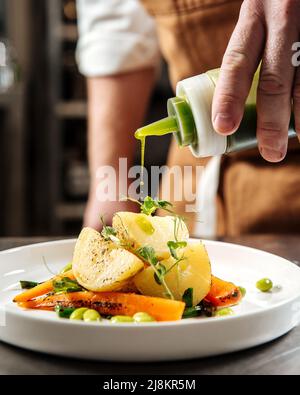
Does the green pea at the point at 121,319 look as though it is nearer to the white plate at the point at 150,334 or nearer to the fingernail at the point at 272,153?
the white plate at the point at 150,334

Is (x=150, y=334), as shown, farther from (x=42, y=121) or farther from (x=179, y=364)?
(x=42, y=121)

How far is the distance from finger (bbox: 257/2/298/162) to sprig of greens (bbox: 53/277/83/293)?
1.05ft

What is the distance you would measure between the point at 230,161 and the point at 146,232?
2.99 feet

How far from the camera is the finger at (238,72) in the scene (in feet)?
2.93

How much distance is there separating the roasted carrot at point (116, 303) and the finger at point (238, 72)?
0.24 metres

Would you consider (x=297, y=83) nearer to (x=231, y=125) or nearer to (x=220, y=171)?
(x=231, y=125)

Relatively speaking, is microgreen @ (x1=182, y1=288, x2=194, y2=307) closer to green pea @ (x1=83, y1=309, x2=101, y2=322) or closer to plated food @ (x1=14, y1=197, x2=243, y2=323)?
plated food @ (x1=14, y1=197, x2=243, y2=323)

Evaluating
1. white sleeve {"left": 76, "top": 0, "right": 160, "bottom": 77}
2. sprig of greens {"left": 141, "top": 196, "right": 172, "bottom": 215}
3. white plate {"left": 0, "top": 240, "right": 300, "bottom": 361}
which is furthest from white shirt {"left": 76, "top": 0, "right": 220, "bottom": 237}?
white plate {"left": 0, "top": 240, "right": 300, "bottom": 361}

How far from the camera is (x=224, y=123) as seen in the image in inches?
35.0

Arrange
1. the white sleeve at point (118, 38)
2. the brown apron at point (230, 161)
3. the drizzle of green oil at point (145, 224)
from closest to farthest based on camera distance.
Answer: the drizzle of green oil at point (145, 224), the brown apron at point (230, 161), the white sleeve at point (118, 38)

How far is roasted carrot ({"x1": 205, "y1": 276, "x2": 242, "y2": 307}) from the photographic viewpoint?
0.90 metres

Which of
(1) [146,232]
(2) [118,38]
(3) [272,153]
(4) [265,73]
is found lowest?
(1) [146,232]

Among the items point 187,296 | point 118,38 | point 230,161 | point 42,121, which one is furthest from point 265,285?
point 42,121

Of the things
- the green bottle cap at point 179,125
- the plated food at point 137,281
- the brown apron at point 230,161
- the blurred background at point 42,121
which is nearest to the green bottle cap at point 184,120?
the green bottle cap at point 179,125
